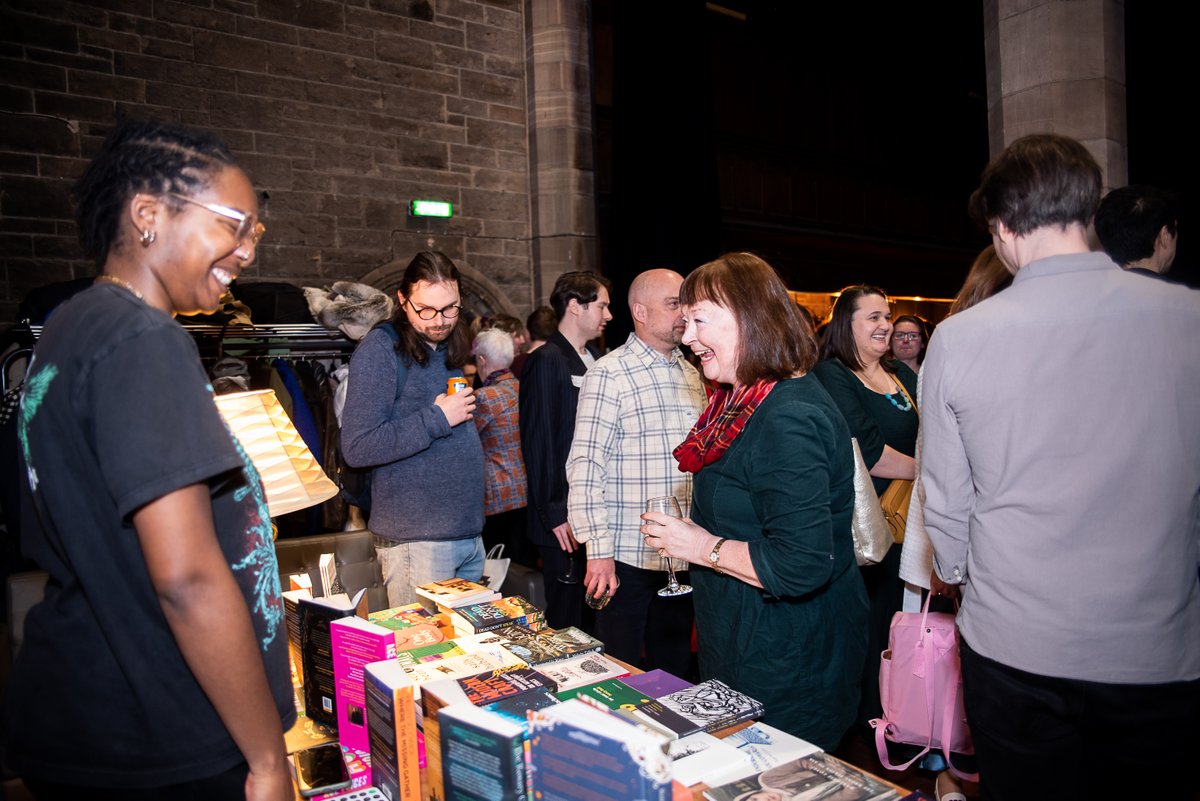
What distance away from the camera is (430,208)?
6.15 meters

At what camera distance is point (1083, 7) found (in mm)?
3533

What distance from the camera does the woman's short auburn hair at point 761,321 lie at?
179cm

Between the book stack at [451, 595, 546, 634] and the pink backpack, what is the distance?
1.03m

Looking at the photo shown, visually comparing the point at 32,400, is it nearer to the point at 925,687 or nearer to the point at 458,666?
the point at 458,666

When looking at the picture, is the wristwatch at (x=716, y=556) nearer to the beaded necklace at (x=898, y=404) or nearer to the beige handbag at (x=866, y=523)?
the beige handbag at (x=866, y=523)

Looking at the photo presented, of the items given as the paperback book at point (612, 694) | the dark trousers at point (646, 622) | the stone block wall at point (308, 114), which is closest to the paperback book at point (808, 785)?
the paperback book at point (612, 694)

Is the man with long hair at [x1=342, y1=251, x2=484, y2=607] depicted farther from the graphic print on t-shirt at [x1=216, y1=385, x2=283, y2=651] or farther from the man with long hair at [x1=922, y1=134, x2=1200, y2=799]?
the man with long hair at [x1=922, y1=134, x2=1200, y2=799]

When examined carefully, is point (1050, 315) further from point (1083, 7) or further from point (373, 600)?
point (1083, 7)

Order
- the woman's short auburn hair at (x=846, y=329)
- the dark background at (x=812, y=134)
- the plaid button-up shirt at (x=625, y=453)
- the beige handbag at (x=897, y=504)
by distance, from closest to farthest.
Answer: the plaid button-up shirt at (x=625, y=453), the beige handbag at (x=897, y=504), the woman's short auburn hair at (x=846, y=329), the dark background at (x=812, y=134)

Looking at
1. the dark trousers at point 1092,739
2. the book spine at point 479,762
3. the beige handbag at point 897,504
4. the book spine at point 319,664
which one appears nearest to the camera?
the book spine at point 479,762

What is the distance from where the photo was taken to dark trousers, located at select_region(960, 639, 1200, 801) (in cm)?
136

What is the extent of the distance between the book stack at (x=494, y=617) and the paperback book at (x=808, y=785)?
0.83 meters

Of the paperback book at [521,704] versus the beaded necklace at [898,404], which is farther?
the beaded necklace at [898,404]

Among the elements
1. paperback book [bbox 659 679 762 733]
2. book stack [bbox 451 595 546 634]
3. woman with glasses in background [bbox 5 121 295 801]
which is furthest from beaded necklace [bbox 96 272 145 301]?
book stack [bbox 451 595 546 634]
